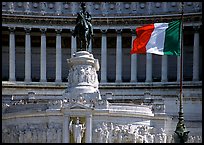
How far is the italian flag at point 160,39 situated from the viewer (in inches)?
1975

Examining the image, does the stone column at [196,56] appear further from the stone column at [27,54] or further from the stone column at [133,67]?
the stone column at [27,54]

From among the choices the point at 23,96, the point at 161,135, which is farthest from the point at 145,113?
the point at 23,96

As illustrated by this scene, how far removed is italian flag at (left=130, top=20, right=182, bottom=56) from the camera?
50156mm

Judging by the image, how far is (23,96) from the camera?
2869 inches

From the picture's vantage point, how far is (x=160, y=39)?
51031 mm

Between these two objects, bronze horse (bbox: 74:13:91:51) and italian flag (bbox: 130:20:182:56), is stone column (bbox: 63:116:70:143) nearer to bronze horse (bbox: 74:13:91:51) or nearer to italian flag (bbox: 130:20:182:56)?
italian flag (bbox: 130:20:182:56)

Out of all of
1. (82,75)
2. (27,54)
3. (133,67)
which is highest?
(27,54)

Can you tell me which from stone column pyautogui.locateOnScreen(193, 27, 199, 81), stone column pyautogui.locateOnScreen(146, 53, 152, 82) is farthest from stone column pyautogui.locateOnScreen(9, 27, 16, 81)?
stone column pyautogui.locateOnScreen(193, 27, 199, 81)

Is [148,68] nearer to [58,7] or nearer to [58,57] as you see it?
[58,57]

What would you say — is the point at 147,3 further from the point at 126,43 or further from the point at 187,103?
the point at 187,103

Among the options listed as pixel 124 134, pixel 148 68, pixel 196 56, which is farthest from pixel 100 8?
pixel 124 134

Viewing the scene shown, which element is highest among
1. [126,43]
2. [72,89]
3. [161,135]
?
[126,43]

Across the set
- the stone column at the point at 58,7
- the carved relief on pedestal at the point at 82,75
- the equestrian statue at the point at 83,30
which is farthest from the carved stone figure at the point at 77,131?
the stone column at the point at 58,7

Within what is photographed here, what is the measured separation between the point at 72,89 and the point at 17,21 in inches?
1165
